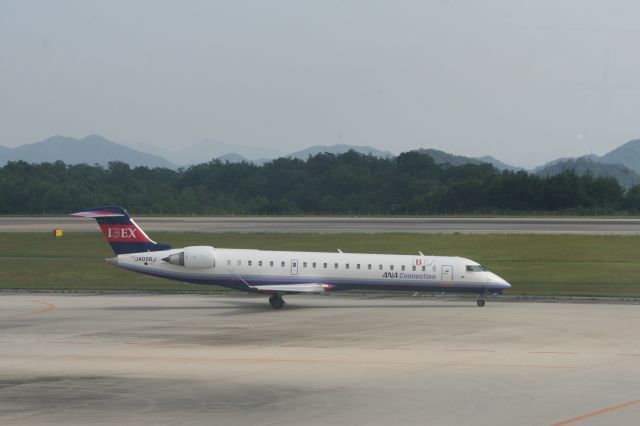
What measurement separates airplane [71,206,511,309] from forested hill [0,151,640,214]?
9163 cm

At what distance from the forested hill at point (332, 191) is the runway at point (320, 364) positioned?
3748 inches

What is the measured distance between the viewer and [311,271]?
43750 millimetres

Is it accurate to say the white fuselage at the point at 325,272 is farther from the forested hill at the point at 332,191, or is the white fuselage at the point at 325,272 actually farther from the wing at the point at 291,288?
the forested hill at the point at 332,191

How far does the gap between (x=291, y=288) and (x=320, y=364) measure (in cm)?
1404

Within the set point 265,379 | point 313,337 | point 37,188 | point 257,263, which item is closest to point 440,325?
point 313,337

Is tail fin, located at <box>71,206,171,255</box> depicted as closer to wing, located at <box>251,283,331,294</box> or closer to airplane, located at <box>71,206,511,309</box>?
airplane, located at <box>71,206,511,309</box>

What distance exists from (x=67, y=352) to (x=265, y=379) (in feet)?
27.4

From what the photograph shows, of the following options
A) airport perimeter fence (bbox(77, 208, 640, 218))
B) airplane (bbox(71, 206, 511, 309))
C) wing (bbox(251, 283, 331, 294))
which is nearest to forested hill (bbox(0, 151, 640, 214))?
airport perimeter fence (bbox(77, 208, 640, 218))

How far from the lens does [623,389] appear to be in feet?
82.7

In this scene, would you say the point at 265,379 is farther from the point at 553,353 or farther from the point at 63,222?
the point at 63,222

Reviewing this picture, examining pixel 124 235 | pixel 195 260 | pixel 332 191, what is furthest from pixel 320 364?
pixel 332 191

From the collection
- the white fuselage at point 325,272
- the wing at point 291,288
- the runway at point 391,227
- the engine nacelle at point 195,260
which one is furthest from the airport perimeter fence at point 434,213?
the engine nacelle at point 195,260

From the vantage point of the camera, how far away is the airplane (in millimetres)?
43625

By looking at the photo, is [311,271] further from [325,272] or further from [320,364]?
[320,364]
